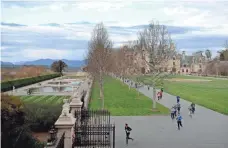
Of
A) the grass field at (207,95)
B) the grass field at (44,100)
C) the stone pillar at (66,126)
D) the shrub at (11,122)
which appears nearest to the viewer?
the shrub at (11,122)

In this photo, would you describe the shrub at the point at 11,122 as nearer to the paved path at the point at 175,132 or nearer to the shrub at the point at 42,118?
the paved path at the point at 175,132

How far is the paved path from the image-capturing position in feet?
61.6

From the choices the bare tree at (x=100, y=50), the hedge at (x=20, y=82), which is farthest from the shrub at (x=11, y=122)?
the hedge at (x=20, y=82)

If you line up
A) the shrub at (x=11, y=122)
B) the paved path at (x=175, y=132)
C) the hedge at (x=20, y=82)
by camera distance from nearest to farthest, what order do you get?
1. the shrub at (x=11, y=122)
2. the paved path at (x=175, y=132)
3. the hedge at (x=20, y=82)

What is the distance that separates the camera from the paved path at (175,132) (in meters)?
18.8

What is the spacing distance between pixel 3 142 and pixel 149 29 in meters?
31.1

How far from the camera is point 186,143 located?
61.9 ft

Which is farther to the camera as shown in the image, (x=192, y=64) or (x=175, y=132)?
(x=192, y=64)

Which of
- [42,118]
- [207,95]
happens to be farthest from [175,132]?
[207,95]

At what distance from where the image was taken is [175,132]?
22234 millimetres

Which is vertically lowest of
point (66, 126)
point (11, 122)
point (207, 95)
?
point (207, 95)

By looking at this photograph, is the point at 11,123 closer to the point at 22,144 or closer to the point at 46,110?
the point at 22,144

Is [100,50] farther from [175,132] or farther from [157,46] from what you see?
[175,132]

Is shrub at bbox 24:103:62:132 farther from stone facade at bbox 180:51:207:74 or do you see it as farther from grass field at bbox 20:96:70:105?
stone facade at bbox 180:51:207:74
